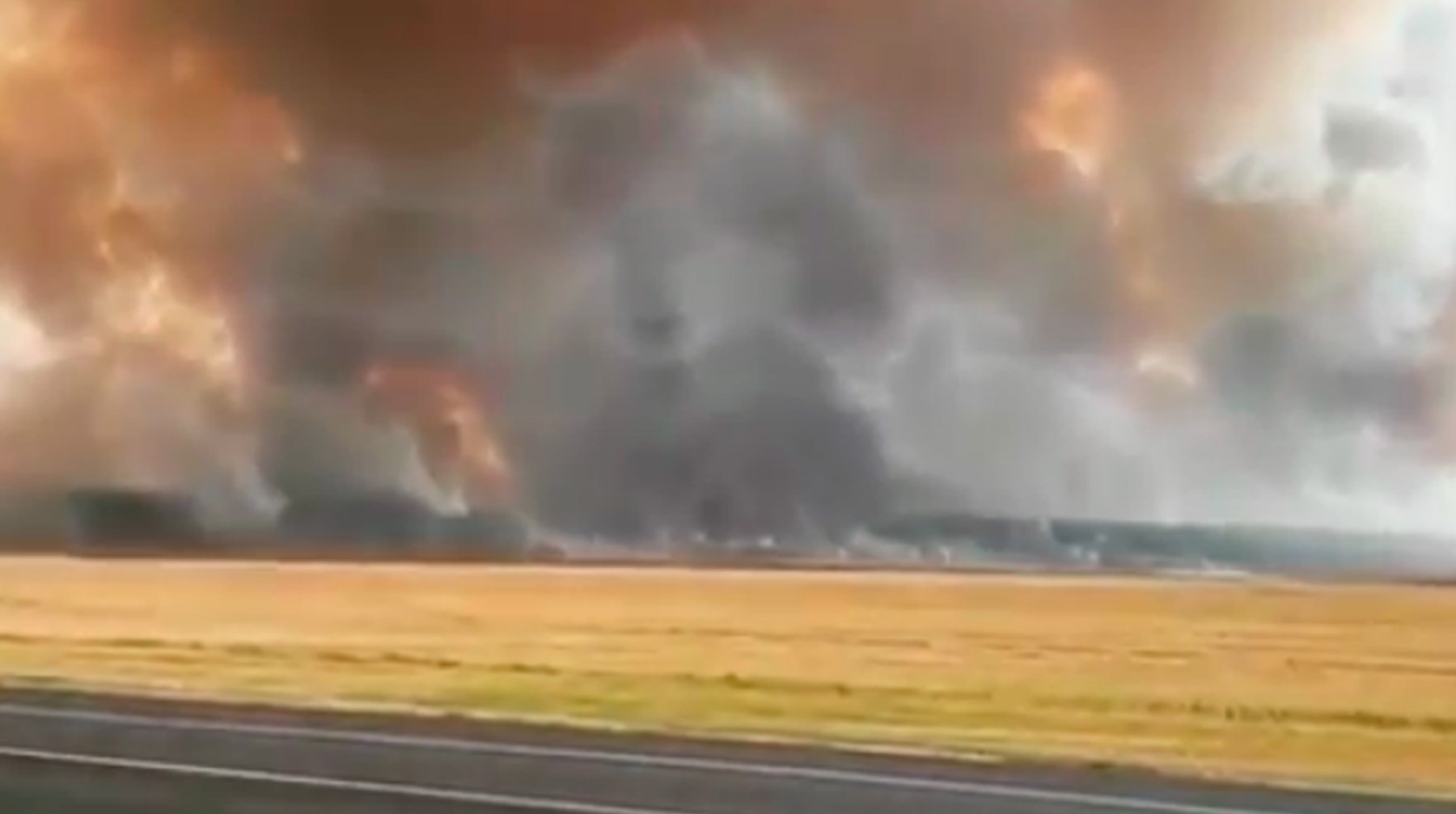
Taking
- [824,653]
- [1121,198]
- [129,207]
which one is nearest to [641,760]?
[824,653]

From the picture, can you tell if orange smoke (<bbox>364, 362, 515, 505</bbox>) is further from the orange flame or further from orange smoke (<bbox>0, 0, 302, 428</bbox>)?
the orange flame

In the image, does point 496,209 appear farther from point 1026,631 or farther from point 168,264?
point 1026,631

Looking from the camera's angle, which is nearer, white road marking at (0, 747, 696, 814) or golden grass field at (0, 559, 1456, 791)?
golden grass field at (0, 559, 1456, 791)

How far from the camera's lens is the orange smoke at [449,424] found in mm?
6520

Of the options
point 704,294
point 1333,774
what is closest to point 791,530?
point 704,294

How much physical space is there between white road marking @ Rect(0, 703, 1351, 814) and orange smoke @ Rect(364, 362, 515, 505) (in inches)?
29.1

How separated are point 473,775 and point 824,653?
1.09m

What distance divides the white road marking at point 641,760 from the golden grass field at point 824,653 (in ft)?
0.42

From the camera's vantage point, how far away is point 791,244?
607cm

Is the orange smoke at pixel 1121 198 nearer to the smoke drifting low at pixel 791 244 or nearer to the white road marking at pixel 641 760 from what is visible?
the smoke drifting low at pixel 791 244

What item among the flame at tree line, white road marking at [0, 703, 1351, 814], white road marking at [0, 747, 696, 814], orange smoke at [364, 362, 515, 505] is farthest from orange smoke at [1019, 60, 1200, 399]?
the flame at tree line

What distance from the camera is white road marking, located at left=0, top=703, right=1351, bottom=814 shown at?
17.6 ft

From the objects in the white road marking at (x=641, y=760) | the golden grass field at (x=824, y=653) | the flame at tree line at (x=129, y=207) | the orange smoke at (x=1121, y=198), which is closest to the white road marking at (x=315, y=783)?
the white road marking at (x=641, y=760)

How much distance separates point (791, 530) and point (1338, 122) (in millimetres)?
1778
